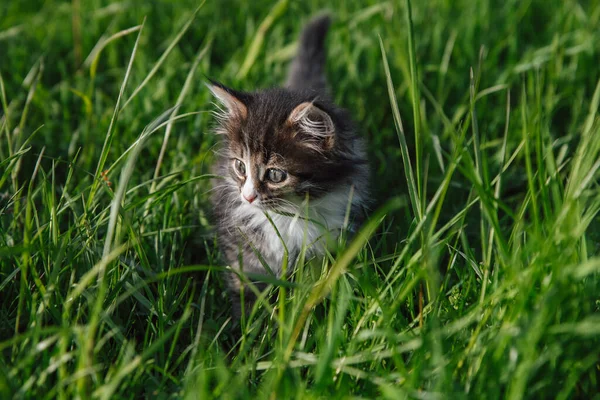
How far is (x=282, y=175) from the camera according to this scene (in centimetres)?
230

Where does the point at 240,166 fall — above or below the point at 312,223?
above

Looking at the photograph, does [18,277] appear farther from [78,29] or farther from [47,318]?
[78,29]

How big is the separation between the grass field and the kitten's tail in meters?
0.22

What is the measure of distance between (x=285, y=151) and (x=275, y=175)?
100 mm

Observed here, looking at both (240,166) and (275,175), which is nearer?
(275,175)

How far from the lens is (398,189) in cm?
305

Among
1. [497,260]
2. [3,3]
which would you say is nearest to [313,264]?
[497,260]

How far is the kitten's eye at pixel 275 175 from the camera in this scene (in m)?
2.30

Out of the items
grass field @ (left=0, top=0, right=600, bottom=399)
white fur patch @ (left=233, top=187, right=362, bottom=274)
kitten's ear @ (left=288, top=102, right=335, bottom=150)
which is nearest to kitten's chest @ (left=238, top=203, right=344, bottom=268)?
white fur patch @ (left=233, top=187, right=362, bottom=274)

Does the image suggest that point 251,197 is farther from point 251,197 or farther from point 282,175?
point 282,175

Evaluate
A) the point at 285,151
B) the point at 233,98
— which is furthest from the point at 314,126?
the point at 233,98

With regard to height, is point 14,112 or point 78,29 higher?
point 78,29

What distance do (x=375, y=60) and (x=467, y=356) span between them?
2.42 m

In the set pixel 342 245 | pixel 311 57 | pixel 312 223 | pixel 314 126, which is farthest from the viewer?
pixel 311 57
